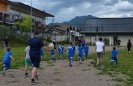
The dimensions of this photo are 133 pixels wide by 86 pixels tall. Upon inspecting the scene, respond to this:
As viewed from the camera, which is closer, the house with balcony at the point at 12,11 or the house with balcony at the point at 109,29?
the house with balcony at the point at 12,11

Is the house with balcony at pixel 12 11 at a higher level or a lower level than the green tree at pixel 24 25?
higher

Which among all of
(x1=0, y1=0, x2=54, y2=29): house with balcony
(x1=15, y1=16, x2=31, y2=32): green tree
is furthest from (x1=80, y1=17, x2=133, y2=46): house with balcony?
(x1=15, y1=16, x2=31, y2=32): green tree

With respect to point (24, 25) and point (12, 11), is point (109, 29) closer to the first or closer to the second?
point (24, 25)

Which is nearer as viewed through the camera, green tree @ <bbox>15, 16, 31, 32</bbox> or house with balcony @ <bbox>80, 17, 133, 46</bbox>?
green tree @ <bbox>15, 16, 31, 32</bbox>

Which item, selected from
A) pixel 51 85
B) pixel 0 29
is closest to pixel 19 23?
pixel 0 29

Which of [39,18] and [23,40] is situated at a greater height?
[39,18]

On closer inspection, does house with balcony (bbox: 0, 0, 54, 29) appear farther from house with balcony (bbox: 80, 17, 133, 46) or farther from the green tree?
house with balcony (bbox: 80, 17, 133, 46)

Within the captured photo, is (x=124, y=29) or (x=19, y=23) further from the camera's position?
(x=124, y=29)

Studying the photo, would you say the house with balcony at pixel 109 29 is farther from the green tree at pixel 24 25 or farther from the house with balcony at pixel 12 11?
the green tree at pixel 24 25

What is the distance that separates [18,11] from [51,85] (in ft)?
163

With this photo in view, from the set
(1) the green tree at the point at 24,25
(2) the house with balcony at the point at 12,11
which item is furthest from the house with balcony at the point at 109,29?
(1) the green tree at the point at 24,25

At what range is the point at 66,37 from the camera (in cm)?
5894

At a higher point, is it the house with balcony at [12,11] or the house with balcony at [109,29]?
the house with balcony at [12,11]

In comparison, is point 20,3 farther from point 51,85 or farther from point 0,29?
point 51,85
